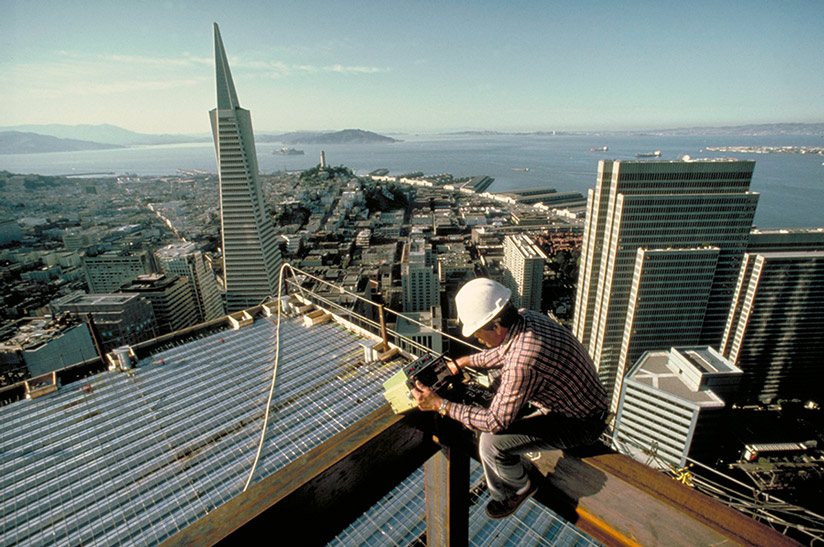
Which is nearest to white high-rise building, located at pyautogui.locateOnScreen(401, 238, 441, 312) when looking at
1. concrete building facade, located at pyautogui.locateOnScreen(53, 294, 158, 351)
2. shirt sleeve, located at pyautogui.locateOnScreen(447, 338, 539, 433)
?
concrete building facade, located at pyautogui.locateOnScreen(53, 294, 158, 351)

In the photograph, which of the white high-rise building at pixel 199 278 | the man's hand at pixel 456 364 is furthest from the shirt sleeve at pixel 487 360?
the white high-rise building at pixel 199 278

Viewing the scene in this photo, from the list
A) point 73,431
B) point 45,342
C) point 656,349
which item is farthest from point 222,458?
point 656,349

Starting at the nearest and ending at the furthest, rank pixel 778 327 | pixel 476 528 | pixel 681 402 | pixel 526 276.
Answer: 1. pixel 476 528
2. pixel 681 402
3. pixel 778 327
4. pixel 526 276

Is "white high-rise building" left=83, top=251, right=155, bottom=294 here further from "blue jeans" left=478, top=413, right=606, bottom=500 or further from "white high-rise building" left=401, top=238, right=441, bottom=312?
"blue jeans" left=478, top=413, right=606, bottom=500

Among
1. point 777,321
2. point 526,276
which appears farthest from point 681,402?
point 526,276

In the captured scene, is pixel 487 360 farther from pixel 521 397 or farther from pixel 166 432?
pixel 166 432

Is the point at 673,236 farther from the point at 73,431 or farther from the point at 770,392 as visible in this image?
the point at 73,431
